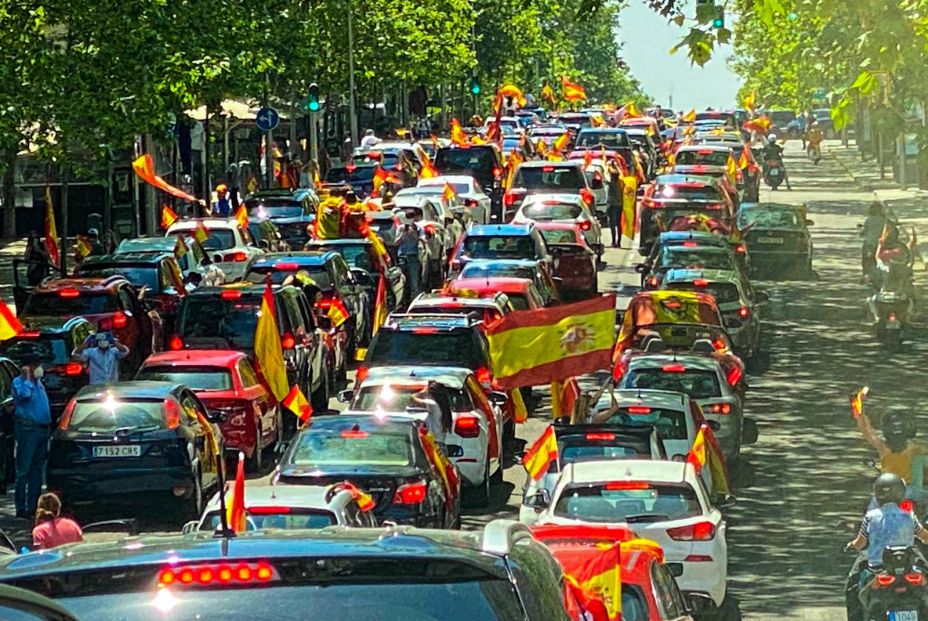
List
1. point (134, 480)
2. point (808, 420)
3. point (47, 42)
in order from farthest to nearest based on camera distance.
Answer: point (47, 42)
point (808, 420)
point (134, 480)

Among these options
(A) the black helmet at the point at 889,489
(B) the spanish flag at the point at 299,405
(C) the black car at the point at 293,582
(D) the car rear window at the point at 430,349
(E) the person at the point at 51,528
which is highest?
(C) the black car at the point at 293,582

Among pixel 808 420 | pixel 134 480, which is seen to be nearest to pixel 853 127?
pixel 808 420

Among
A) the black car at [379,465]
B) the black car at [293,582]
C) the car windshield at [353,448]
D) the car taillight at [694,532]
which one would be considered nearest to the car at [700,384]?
the black car at [379,465]

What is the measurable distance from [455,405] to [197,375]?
3221 mm

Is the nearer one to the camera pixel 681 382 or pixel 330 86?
pixel 681 382

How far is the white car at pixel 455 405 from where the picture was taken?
2217 centimetres

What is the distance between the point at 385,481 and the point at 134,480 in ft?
11.5

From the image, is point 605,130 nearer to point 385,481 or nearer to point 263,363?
point 263,363

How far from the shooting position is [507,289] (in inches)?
1197

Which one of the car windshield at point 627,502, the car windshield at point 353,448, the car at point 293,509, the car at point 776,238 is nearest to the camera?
the car at point 293,509

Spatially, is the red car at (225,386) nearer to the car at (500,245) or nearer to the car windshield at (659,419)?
the car windshield at (659,419)

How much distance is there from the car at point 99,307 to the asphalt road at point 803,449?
4.43 metres

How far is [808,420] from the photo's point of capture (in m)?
28.8

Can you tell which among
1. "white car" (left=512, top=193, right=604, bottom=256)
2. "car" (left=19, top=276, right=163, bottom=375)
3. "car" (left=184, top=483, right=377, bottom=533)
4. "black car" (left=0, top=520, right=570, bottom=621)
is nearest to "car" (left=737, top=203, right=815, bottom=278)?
"white car" (left=512, top=193, right=604, bottom=256)
